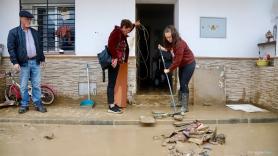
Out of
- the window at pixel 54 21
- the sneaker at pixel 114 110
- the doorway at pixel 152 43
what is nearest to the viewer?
the sneaker at pixel 114 110

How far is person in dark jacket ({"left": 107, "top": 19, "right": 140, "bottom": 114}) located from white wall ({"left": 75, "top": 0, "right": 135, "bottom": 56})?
1.02 metres

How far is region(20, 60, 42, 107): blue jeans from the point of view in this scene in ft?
23.5

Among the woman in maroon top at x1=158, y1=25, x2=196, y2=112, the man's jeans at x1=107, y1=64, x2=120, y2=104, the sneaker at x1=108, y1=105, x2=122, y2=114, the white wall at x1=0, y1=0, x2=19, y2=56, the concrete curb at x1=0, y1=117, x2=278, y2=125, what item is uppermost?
the white wall at x1=0, y1=0, x2=19, y2=56

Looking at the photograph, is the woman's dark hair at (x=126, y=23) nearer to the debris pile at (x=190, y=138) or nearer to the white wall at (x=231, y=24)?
the white wall at (x=231, y=24)

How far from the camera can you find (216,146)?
213 inches

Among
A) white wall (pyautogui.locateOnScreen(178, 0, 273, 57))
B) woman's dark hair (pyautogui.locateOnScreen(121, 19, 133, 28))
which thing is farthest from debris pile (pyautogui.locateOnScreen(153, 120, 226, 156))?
white wall (pyautogui.locateOnScreen(178, 0, 273, 57))

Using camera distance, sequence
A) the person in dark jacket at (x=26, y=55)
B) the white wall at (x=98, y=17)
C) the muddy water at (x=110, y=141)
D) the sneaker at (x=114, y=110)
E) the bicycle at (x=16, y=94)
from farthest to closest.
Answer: the white wall at (x=98, y=17)
the bicycle at (x=16, y=94)
the sneaker at (x=114, y=110)
the person in dark jacket at (x=26, y=55)
the muddy water at (x=110, y=141)

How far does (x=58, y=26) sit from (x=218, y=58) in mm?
3585

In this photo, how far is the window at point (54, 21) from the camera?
28.0ft

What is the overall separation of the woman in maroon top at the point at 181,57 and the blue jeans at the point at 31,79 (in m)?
2.42

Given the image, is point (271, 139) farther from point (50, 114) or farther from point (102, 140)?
point (50, 114)

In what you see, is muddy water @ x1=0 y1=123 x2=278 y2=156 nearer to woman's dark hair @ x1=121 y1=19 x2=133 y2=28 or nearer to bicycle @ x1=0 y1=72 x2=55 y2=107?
bicycle @ x1=0 y1=72 x2=55 y2=107

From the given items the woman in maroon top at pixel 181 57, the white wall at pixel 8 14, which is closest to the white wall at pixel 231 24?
the woman in maroon top at pixel 181 57

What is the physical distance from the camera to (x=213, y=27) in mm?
8391
